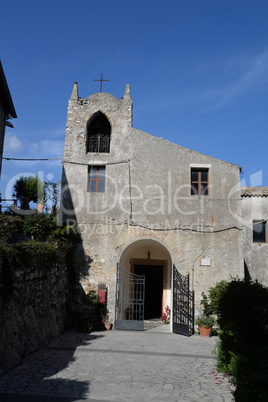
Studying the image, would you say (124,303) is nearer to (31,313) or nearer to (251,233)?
(31,313)

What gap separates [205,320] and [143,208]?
459cm

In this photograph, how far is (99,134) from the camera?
14.4m

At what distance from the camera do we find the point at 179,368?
7613mm

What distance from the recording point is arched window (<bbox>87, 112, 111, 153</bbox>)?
14.4 m

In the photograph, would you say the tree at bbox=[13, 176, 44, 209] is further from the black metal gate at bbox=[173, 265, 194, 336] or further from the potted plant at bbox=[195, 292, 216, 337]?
the potted plant at bbox=[195, 292, 216, 337]

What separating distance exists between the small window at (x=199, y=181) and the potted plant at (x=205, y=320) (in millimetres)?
3840

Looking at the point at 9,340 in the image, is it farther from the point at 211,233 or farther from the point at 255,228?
the point at 255,228

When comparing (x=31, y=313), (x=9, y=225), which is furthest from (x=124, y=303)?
(x=9, y=225)

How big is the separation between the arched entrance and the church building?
0.46 ft

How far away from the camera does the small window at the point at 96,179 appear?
13.8 m

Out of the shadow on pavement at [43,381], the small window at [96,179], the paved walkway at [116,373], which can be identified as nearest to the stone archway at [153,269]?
the small window at [96,179]

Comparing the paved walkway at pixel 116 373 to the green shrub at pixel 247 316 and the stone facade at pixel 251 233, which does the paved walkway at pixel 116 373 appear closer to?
the green shrub at pixel 247 316

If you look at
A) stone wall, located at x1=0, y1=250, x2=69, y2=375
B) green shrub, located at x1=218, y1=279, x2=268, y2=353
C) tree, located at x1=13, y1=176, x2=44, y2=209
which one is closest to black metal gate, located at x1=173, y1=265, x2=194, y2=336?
stone wall, located at x1=0, y1=250, x2=69, y2=375

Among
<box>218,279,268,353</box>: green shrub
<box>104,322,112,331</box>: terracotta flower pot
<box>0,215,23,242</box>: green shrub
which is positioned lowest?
<box>104,322,112,331</box>: terracotta flower pot
